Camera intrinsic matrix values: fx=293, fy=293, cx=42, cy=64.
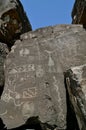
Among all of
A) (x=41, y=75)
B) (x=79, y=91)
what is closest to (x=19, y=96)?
(x=41, y=75)

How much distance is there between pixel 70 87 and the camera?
12.1ft

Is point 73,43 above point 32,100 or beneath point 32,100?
above

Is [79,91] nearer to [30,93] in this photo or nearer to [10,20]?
[30,93]

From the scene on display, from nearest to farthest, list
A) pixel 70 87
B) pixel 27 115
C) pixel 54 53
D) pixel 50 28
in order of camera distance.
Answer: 1. pixel 70 87
2. pixel 27 115
3. pixel 54 53
4. pixel 50 28

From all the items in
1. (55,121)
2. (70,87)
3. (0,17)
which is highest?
(0,17)

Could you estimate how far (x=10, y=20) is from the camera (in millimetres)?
5156

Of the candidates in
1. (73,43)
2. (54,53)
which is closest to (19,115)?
(54,53)

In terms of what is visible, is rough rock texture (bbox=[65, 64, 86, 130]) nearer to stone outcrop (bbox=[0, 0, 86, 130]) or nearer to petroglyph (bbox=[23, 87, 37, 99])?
stone outcrop (bbox=[0, 0, 86, 130])

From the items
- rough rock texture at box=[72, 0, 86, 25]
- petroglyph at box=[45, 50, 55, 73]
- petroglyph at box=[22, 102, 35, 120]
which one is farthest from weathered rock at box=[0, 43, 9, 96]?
rough rock texture at box=[72, 0, 86, 25]

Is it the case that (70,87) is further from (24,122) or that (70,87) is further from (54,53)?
(54,53)

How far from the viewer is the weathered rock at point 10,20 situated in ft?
16.7

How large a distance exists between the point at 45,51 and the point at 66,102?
41.2 inches

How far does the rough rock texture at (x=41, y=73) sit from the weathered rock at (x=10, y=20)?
382mm

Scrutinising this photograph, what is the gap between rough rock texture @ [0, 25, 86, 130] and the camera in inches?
156
